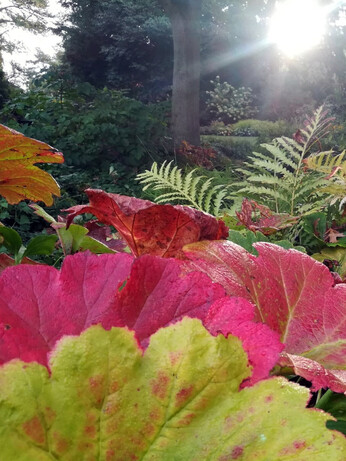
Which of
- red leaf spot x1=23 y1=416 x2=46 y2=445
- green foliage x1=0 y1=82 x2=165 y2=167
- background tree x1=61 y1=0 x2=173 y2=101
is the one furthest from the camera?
background tree x1=61 y1=0 x2=173 y2=101

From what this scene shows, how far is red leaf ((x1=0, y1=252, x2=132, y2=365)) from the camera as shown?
0.21m

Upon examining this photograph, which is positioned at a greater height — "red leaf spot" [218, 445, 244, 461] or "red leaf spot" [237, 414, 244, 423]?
"red leaf spot" [237, 414, 244, 423]

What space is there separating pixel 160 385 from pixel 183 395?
1 cm

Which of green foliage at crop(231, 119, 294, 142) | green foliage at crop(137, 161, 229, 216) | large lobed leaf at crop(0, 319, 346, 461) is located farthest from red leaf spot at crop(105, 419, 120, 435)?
green foliage at crop(231, 119, 294, 142)

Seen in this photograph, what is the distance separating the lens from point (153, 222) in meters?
0.36

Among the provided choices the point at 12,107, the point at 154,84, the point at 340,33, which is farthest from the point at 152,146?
the point at 340,33

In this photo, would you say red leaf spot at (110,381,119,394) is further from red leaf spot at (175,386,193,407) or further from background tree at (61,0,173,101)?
background tree at (61,0,173,101)

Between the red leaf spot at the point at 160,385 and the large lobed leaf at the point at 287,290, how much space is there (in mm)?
126

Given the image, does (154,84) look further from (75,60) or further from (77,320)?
(77,320)

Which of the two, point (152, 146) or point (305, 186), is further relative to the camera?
point (152, 146)

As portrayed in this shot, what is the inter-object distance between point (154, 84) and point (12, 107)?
9.53 meters

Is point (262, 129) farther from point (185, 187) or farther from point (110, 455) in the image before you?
point (110, 455)

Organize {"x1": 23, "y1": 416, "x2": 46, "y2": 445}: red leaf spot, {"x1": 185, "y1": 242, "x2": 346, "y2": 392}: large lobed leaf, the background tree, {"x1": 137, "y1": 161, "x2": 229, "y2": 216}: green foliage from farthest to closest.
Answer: the background tree → {"x1": 137, "y1": 161, "x2": 229, "y2": 216}: green foliage → {"x1": 185, "y1": 242, "x2": 346, "y2": 392}: large lobed leaf → {"x1": 23, "y1": 416, "x2": 46, "y2": 445}: red leaf spot

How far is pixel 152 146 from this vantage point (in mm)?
6809
